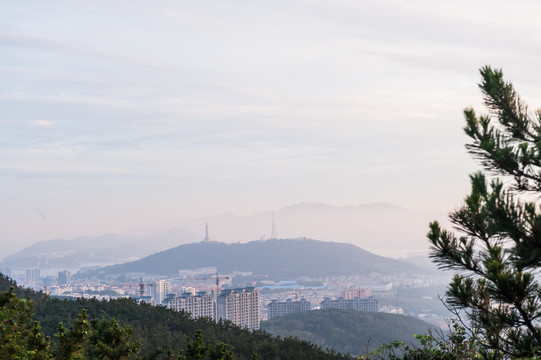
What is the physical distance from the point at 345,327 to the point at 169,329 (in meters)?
46.7

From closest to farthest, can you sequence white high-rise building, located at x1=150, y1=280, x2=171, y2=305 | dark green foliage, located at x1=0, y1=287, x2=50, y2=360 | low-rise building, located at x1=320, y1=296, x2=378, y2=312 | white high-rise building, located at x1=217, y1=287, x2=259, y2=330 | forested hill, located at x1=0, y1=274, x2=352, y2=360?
dark green foliage, located at x1=0, y1=287, x2=50, y2=360 → forested hill, located at x1=0, y1=274, x2=352, y2=360 → white high-rise building, located at x1=217, y1=287, x2=259, y2=330 → low-rise building, located at x1=320, y1=296, x2=378, y2=312 → white high-rise building, located at x1=150, y1=280, x2=171, y2=305

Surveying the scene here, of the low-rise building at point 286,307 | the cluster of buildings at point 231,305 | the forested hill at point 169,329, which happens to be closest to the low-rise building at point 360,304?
the low-rise building at point 286,307

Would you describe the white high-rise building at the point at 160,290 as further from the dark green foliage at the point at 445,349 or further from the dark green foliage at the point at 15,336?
the dark green foliage at the point at 445,349

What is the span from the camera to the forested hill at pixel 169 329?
69.8ft

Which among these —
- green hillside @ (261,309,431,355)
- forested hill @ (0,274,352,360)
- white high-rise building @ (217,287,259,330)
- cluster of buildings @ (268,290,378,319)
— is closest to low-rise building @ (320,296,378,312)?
cluster of buildings @ (268,290,378,319)

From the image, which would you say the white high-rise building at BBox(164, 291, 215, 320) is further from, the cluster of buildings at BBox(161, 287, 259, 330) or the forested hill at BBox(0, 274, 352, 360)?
the forested hill at BBox(0, 274, 352, 360)

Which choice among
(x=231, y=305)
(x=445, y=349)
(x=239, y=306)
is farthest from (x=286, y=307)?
(x=445, y=349)

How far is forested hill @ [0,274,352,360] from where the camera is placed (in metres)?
21.3

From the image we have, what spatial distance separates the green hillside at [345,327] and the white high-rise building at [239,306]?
14.2 meters

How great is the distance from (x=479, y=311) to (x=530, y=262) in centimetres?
58

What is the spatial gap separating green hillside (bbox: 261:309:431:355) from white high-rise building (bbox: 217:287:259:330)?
14.2m

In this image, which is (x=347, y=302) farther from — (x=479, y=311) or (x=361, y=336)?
(x=479, y=311)

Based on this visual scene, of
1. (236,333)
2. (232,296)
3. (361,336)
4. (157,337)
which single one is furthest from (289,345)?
(232,296)

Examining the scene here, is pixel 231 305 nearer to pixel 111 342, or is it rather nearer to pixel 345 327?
pixel 345 327
